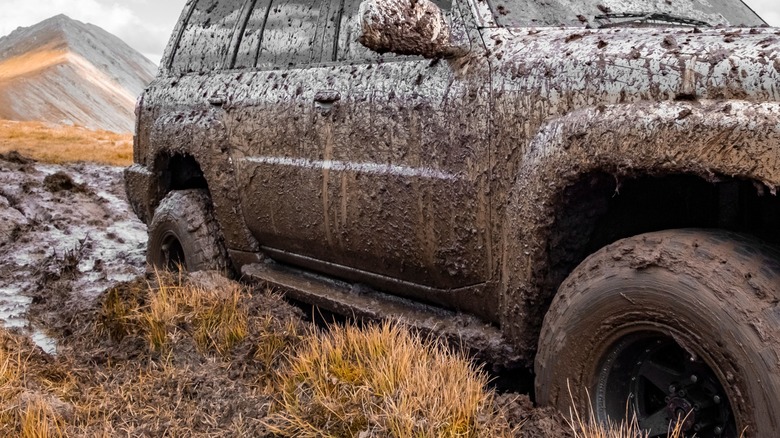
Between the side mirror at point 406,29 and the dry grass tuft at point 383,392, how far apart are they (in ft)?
3.40

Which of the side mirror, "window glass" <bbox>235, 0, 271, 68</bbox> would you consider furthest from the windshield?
"window glass" <bbox>235, 0, 271, 68</bbox>

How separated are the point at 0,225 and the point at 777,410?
772cm

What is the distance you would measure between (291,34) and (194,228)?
4.31ft

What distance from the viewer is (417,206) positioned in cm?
376

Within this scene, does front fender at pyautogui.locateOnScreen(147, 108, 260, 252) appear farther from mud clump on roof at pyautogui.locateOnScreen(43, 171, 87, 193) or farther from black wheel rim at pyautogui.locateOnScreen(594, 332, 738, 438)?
mud clump on roof at pyautogui.locateOnScreen(43, 171, 87, 193)

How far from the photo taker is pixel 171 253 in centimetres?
587

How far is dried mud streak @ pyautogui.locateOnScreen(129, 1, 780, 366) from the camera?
283 cm

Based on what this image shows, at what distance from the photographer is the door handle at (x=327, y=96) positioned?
422 cm

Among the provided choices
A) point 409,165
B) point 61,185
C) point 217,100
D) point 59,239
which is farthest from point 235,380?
point 61,185

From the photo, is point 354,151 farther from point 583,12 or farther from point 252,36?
point 252,36

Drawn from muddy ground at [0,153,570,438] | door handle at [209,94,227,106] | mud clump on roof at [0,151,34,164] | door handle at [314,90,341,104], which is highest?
door handle at [314,90,341,104]

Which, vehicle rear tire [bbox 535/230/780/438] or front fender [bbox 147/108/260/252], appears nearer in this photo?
vehicle rear tire [bbox 535/230/780/438]

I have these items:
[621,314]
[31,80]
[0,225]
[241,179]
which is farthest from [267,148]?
[31,80]

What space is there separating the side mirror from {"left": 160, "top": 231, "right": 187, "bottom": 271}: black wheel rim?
2661mm
